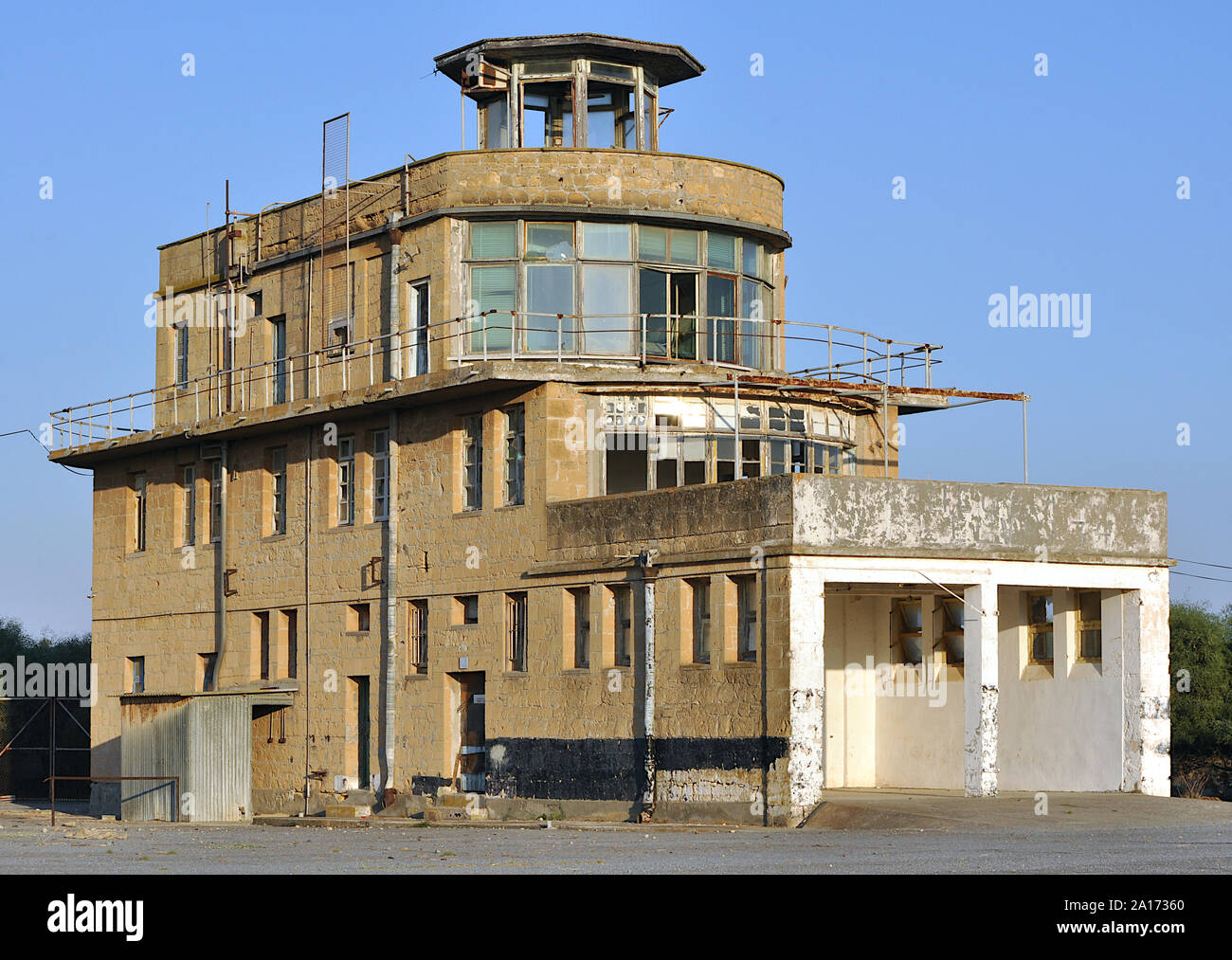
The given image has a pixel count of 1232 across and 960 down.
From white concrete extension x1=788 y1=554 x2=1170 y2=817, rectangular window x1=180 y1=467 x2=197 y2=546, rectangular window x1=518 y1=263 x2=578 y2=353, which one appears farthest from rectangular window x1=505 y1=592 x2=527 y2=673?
rectangular window x1=180 y1=467 x2=197 y2=546

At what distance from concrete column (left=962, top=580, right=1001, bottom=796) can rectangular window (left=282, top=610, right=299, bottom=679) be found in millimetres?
14016

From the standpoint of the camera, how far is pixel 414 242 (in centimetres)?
3397

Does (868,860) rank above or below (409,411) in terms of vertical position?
below

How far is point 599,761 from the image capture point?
29.3 m

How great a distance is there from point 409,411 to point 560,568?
16.8 feet

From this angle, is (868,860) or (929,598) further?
(929,598)

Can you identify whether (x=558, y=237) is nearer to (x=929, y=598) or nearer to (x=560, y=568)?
(x=560, y=568)

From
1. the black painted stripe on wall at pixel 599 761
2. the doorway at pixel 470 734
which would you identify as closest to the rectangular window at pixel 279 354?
the doorway at pixel 470 734

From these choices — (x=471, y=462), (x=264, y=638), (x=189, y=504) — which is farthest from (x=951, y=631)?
(x=189, y=504)

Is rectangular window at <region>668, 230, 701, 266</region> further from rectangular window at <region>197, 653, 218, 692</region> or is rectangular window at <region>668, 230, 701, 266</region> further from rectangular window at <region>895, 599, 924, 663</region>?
rectangular window at <region>197, 653, 218, 692</region>

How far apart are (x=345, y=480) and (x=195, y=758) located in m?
5.52

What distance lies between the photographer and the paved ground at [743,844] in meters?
17.7

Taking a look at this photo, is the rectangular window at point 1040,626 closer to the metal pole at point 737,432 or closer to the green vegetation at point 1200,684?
the metal pole at point 737,432

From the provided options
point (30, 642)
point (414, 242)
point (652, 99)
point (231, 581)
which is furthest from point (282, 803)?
point (30, 642)
